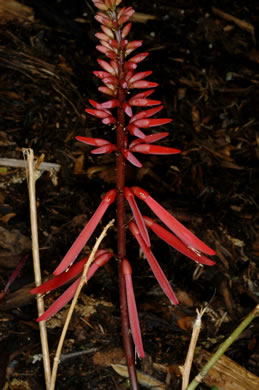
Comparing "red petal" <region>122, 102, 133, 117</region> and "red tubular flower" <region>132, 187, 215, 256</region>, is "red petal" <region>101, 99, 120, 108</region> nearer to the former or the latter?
"red petal" <region>122, 102, 133, 117</region>

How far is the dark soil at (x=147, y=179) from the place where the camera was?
158cm

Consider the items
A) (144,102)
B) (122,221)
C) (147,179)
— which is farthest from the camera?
(147,179)

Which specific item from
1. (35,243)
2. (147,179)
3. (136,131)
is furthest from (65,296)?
(147,179)

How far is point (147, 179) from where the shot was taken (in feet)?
6.63

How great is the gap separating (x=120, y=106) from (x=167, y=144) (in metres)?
1.03

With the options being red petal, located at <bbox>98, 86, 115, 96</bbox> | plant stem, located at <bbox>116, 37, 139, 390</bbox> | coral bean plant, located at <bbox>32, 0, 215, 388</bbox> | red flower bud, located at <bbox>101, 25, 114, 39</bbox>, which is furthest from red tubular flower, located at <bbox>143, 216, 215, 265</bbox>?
red flower bud, located at <bbox>101, 25, 114, 39</bbox>

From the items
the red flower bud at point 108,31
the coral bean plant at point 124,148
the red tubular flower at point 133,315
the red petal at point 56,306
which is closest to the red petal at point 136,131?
the coral bean plant at point 124,148

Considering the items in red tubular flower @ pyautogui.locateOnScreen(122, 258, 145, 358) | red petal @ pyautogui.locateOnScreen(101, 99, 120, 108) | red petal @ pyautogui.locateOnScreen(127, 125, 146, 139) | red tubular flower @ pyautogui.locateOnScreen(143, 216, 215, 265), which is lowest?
red tubular flower @ pyautogui.locateOnScreen(122, 258, 145, 358)

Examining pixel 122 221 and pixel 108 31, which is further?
pixel 122 221

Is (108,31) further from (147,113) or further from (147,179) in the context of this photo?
(147,179)

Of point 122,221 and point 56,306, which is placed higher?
point 122,221

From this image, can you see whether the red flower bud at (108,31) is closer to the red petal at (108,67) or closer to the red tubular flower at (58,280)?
the red petal at (108,67)

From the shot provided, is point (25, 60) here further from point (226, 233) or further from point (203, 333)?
point (203, 333)

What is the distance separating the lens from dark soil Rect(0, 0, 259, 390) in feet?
5.18
